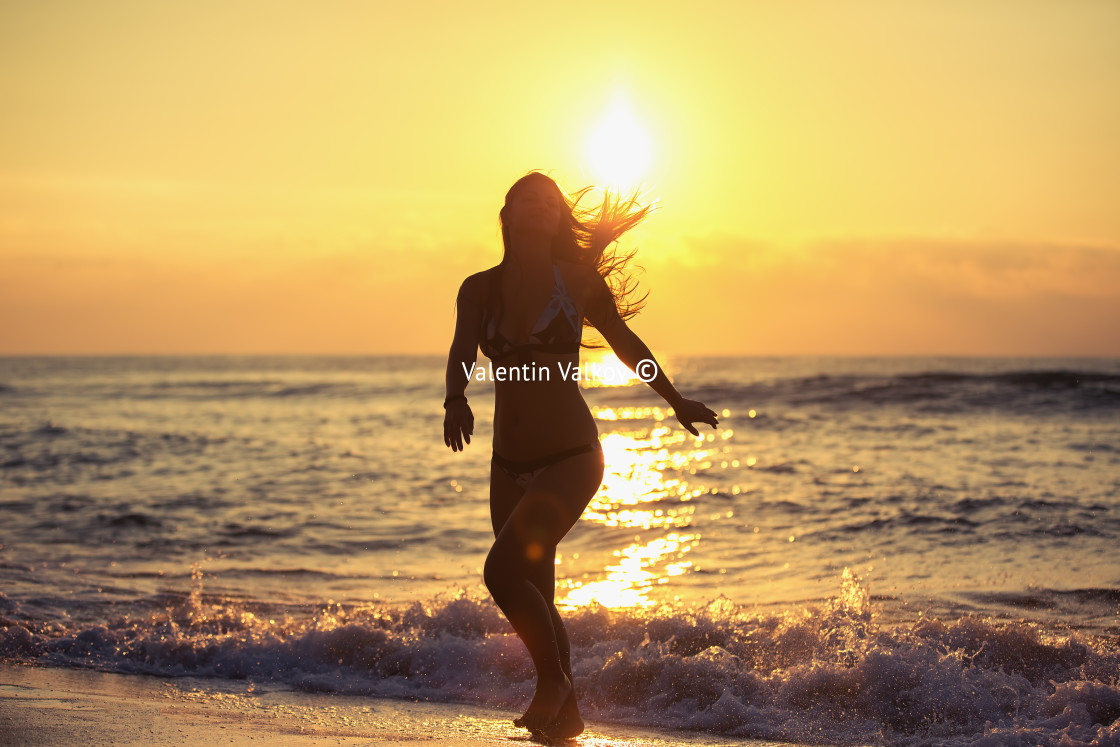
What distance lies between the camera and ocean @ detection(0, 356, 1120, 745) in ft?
17.0

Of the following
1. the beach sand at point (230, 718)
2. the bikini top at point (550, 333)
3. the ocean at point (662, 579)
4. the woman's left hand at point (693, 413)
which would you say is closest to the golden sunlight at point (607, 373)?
the ocean at point (662, 579)

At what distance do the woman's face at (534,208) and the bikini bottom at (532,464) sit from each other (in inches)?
35.9

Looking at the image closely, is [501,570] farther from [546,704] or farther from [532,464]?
[546,704]

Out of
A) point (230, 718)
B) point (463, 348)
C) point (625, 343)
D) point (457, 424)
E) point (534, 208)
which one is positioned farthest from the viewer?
point (230, 718)

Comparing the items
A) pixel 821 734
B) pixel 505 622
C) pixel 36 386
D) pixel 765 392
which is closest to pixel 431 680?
pixel 505 622

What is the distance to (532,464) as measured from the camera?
3664mm

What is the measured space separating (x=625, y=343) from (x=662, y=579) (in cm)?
476

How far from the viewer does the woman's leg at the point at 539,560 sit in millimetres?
3482

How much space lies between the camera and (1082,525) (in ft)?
32.4

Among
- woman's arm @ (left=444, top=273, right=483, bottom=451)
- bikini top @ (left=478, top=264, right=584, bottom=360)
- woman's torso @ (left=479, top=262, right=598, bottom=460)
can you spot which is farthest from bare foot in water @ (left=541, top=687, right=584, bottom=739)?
bikini top @ (left=478, top=264, right=584, bottom=360)

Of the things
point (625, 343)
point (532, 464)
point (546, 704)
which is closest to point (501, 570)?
point (532, 464)

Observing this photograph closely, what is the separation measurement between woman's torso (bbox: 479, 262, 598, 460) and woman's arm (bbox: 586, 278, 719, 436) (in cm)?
20

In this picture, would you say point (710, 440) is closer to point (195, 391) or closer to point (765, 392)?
point (765, 392)

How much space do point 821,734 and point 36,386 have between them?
183ft
